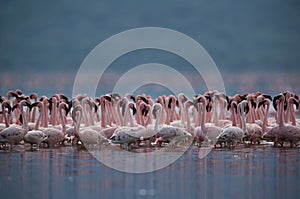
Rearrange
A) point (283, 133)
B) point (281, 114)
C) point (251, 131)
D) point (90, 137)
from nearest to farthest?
point (90, 137) → point (283, 133) → point (281, 114) → point (251, 131)

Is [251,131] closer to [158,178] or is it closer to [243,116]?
[243,116]

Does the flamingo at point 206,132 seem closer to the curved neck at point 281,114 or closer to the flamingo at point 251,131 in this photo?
the flamingo at point 251,131

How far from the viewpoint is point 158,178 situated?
1048cm

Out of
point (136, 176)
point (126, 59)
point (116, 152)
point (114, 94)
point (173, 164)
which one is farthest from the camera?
point (126, 59)

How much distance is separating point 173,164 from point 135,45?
1571cm

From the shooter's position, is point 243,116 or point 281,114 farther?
point 243,116

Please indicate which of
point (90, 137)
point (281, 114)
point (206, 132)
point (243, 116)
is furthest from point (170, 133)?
point (281, 114)

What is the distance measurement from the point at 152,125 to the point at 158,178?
603 cm

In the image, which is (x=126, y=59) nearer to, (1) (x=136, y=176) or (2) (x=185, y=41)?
(2) (x=185, y=41)

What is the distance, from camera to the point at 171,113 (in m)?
19.7

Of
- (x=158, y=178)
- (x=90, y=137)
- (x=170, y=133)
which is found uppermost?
(x=170, y=133)

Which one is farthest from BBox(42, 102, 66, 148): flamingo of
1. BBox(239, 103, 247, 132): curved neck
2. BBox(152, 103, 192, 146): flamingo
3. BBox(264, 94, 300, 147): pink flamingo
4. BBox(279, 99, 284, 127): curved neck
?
BBox(279, 99, 284, 127): curved neck

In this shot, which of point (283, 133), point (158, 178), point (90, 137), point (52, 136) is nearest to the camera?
point (158, 178)

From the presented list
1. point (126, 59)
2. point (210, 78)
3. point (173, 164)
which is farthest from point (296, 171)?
point (126, 59)
